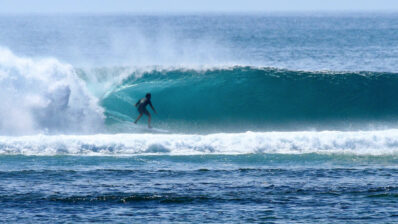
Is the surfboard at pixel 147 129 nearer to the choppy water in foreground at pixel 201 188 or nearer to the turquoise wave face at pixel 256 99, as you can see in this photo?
the turquoise wave face at pixel 256 99

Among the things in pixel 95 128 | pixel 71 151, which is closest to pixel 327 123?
pixel 95 128

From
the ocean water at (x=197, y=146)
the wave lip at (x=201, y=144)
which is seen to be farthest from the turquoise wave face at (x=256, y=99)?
the wave lip at (x=201, y=144)

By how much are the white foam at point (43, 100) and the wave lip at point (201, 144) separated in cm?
200

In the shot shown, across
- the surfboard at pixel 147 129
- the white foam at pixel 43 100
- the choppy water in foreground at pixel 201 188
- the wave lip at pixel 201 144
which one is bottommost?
the choppy water in foreground at pixel 201 188

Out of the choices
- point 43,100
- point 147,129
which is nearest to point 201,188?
point 147,129

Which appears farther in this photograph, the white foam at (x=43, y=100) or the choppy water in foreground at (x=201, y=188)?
the white foam at (x=43, y=100)

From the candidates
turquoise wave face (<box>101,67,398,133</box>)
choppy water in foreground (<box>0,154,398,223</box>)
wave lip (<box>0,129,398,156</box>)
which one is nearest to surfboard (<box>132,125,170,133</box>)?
turquoise wave face (<box>101,67,398,133</box>)

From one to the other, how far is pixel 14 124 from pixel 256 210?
9.11 metres

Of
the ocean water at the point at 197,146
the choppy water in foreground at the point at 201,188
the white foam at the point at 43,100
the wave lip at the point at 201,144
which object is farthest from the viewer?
the white foam at the point at 43,100

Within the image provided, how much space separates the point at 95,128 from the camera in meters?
19.0

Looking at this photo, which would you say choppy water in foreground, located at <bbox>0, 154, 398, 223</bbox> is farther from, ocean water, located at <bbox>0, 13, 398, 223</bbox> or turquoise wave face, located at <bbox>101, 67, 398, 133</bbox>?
turquoise wave face, located at <bbox>101, 67, 398, 133</bbox>

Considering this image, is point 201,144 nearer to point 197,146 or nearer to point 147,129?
point 197,146

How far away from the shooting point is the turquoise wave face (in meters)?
20.4

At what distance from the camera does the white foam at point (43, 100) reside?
18.7m
